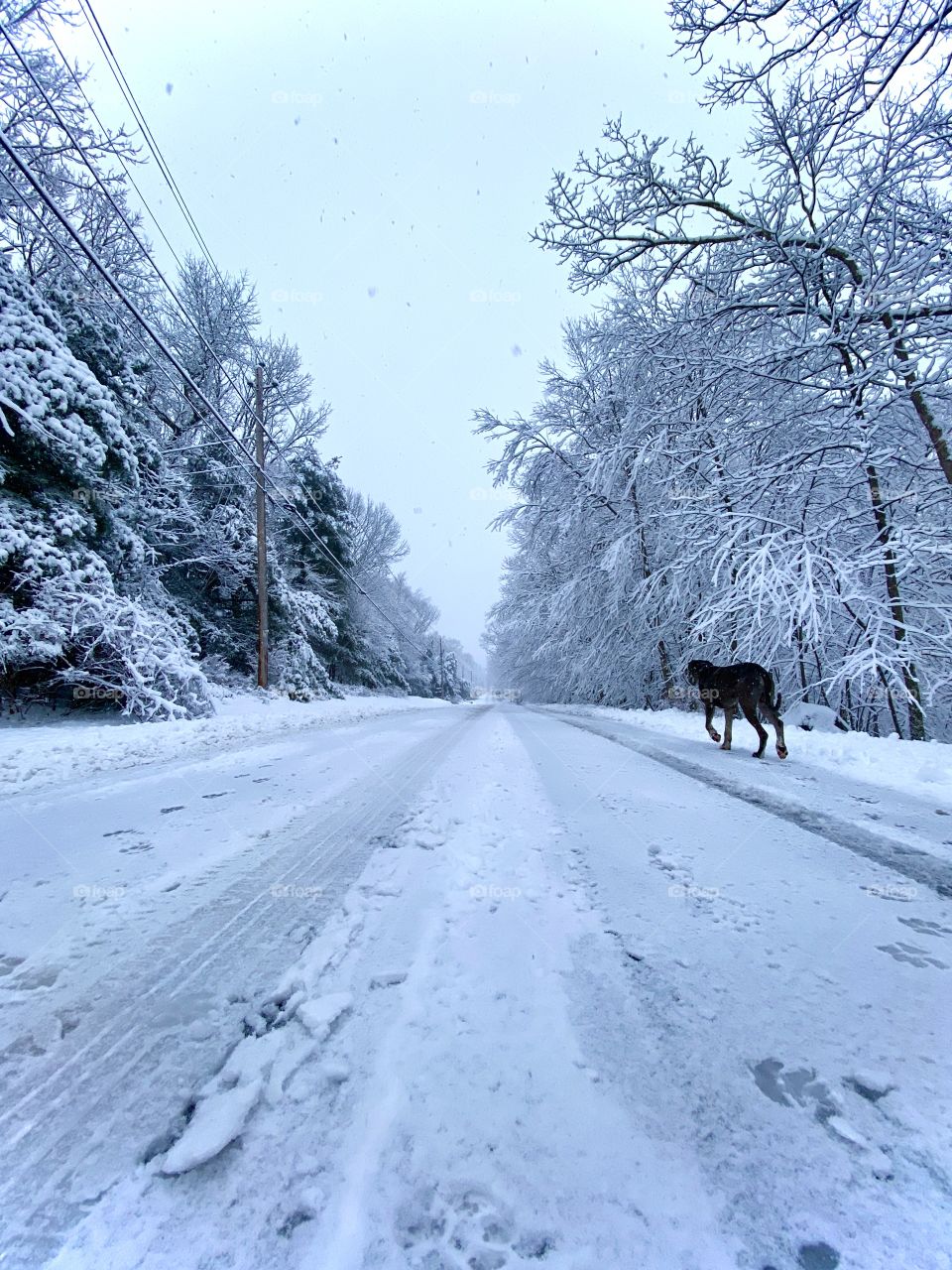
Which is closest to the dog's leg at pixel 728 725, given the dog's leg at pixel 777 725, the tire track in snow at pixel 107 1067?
the dog's leg at pixel 777 725

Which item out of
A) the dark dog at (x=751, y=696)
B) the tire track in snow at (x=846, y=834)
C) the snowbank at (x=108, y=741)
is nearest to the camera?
the tire track in snow at (x=846, y=834)

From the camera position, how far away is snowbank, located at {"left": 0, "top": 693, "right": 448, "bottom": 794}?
4.58 meters

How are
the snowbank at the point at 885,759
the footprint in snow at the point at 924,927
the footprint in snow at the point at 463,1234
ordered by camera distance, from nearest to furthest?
1. the footprint in snow at the point at 463,1234
2. the footprint in snow at the point at 924,927
3. the snowbank at the point at 885,759

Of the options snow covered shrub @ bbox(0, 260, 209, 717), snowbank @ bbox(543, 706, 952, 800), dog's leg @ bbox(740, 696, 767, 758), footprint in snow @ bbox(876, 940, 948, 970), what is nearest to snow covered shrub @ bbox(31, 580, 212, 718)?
snow covered shrub @ bbox(0, 260, 209, 717)

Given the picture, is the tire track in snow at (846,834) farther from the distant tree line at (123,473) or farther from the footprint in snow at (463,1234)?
the distant tree line at (123,473)

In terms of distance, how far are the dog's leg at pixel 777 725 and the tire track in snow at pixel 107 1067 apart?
469cm

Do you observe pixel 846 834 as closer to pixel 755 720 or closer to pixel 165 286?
pixel 755 720

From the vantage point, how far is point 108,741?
19.3 ft

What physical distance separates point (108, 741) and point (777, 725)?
25.8ft

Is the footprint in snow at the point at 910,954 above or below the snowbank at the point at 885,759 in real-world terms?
below

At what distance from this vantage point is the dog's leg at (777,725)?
512 centimetres

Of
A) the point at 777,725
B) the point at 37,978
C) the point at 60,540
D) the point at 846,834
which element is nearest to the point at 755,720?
the point at 777,725

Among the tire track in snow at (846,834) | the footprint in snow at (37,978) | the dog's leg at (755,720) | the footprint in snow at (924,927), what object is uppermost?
the dog's leg at (755,720)

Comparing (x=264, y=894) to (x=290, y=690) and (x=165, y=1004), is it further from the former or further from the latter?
(x=290, y=690)
